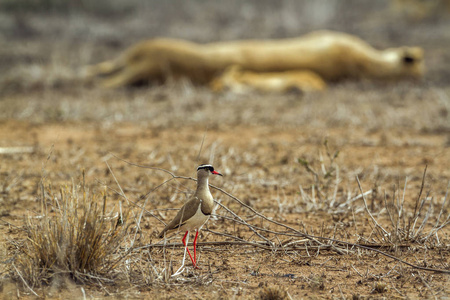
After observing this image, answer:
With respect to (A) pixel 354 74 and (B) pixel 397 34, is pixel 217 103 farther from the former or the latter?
(B) pixel 397 34

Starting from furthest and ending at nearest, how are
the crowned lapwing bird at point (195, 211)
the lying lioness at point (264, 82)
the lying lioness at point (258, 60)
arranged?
the lying lioness at point (258, 60)
the lying lioness at point (264, 82)
the crowned lapwing bird at point (195, 211)

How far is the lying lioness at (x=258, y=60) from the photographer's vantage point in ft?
32.5

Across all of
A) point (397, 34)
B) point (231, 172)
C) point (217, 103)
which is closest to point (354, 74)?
point (217, 103)

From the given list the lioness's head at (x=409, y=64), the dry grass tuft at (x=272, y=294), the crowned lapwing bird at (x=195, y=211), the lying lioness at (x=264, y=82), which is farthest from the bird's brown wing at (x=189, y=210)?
the lioness's head at (x=409, y=64)

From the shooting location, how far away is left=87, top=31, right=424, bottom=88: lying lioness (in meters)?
9.91

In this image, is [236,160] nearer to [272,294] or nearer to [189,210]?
[189,210]

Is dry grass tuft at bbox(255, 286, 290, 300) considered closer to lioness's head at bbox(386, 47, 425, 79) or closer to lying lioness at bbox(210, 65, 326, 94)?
lying lioness at bbox(210, 65, 326, 94)

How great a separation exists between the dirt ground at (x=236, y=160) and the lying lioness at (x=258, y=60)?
33 cm

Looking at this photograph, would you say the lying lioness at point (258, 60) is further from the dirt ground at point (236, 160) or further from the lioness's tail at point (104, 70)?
the dirt ground at point (236, 160)

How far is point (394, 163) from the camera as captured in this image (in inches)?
219

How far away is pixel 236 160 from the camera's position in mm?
5516

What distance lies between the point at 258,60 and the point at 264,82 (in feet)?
1.46

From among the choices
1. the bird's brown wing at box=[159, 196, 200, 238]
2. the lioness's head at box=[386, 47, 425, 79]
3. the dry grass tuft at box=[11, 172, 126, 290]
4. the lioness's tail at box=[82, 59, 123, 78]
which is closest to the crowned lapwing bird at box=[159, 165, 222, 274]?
the bird's brown wing at box=[159, 196, 200, 238]

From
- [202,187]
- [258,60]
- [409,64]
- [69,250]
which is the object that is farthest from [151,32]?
[69,250]
